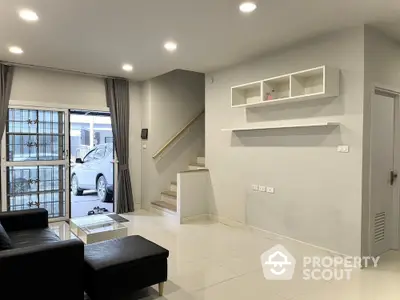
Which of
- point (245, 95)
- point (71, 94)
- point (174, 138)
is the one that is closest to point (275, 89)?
point (245, 95)

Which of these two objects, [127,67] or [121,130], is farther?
[121,130]

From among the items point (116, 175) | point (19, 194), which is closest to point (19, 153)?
point (19, 194)

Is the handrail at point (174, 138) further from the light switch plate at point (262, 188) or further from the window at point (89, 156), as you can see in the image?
the light switch plate at point (262, 188)

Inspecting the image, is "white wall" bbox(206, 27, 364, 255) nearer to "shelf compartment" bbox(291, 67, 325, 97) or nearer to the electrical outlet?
the electrical outlet

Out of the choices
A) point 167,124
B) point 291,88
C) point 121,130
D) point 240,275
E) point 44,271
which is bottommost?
point 240,275

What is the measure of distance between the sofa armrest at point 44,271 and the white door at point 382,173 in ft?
10.6

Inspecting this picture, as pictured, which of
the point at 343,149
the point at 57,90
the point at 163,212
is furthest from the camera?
the point at 163,212

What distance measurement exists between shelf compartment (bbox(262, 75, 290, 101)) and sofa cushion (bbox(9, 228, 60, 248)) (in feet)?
10.3

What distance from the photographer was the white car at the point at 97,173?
703 centimetres

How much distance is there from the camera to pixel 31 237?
3.17 m

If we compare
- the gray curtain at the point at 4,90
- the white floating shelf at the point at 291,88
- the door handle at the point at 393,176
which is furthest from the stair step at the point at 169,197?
the door handle at the point at 393,176

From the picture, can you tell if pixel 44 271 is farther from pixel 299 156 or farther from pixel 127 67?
pixel 127 67

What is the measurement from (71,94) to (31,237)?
3256 mm

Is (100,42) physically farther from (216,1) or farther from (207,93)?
(207,93)
